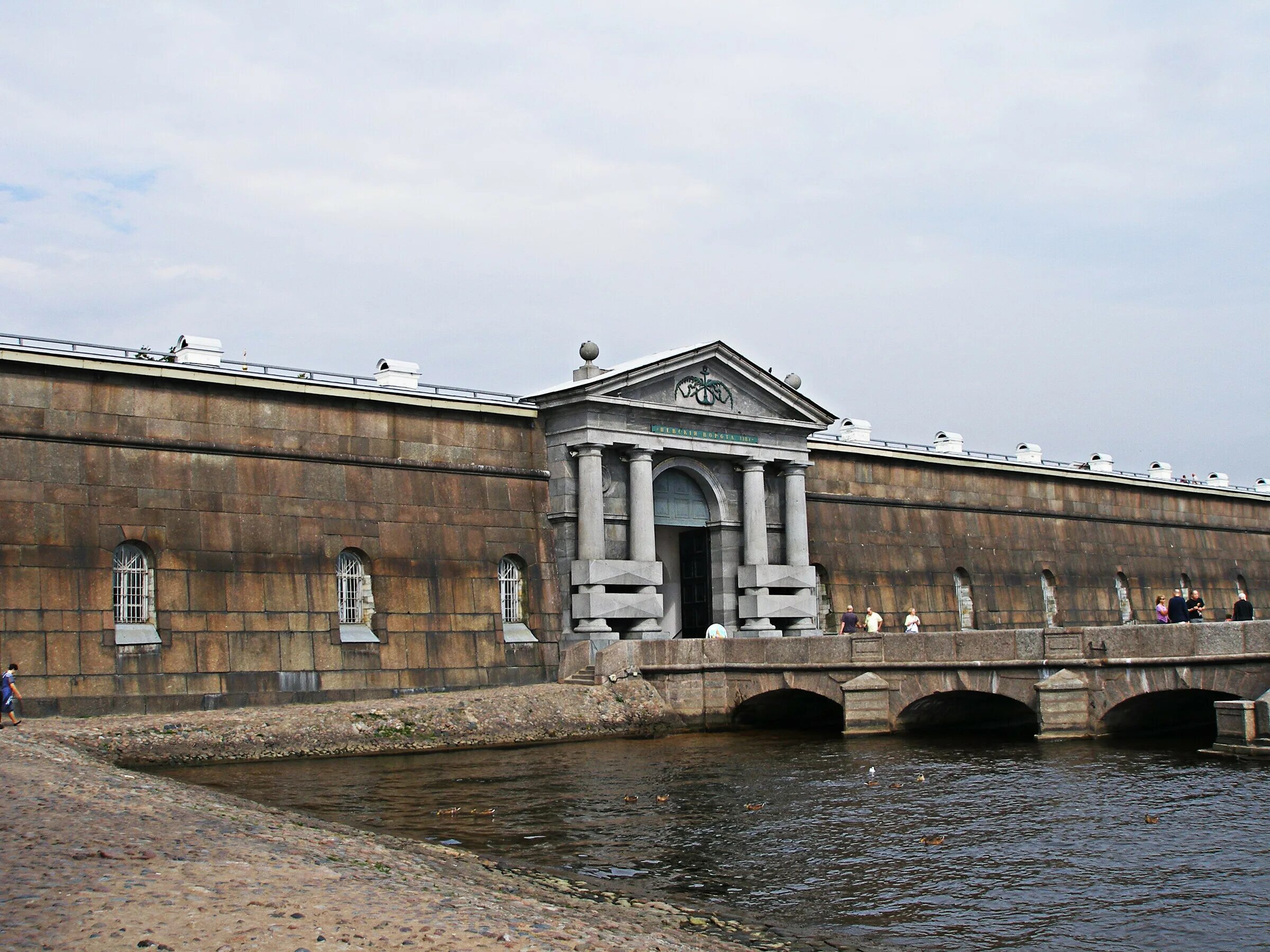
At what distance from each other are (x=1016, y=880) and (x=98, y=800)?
11.5 meters

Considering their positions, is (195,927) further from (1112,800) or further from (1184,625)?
(1184,625)

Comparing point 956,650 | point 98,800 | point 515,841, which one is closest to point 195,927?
point 98,800

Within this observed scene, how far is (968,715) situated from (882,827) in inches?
579

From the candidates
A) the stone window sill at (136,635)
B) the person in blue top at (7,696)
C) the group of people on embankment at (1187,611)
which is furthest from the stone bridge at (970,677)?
the person in blue top at (7,696)

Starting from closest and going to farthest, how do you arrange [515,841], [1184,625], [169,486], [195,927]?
[195,927], [515,841], [1184,625], [169,486]

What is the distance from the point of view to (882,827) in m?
20.7

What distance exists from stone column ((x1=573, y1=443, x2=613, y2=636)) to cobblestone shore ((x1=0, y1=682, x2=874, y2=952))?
47.8 feet

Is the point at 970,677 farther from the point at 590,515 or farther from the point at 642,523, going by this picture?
the point at 590,515

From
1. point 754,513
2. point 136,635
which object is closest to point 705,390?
point 754,513

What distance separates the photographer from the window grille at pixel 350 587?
110ft

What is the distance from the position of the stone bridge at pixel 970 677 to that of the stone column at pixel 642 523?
2.22 metres

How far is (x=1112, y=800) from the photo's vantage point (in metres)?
22.3

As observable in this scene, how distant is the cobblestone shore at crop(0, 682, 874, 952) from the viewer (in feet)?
36.7

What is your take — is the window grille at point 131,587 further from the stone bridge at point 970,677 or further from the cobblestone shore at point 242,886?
the stone bridge at point 970,677
